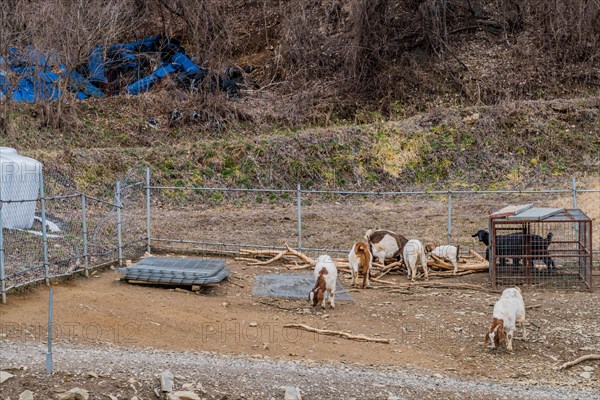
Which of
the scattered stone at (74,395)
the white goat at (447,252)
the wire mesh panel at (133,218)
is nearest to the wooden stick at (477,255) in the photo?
the white goat at (447,252)

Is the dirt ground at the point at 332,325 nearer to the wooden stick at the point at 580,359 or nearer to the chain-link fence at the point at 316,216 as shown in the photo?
the wooden stick at the point at 580,359

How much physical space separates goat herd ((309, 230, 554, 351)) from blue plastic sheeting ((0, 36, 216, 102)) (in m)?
14.1

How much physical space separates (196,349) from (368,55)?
21220mm

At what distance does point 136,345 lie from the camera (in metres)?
9.41

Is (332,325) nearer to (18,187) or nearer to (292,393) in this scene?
(292,393)

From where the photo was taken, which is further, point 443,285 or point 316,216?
point 316,216

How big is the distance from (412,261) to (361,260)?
1103 millimetres

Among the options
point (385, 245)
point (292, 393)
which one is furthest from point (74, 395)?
point (385, 245)

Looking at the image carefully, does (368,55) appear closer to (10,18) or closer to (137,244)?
(10,18)

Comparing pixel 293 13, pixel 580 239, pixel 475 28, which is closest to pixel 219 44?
pixel 293 13

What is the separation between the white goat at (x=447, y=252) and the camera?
1410cm

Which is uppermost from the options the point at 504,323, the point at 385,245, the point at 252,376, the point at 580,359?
the point at 385,245

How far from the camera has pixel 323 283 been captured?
1153cm

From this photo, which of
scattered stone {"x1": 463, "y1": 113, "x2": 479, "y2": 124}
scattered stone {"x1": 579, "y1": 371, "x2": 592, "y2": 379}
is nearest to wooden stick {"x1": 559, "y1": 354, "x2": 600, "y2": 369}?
scattered stone {"x1": 579, "y1": 371, "x2": 592, "y2": 379}
